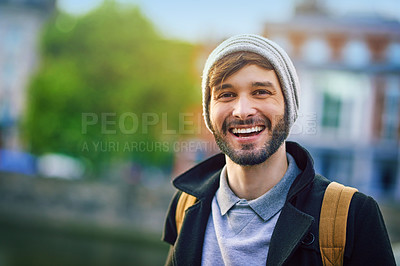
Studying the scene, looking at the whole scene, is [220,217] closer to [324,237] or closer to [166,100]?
[324,237]

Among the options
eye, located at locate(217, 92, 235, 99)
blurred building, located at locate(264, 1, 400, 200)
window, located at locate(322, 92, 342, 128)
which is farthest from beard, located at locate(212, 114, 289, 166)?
window, located at locate(322, 92, 342, 128)

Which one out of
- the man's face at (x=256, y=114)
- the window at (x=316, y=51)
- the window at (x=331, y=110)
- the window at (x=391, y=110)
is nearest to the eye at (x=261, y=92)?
the man's face at (x=256, y=114)

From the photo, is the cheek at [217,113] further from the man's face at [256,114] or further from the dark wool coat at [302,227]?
the dark wool coat at [302,227]

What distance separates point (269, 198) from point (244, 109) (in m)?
0.36

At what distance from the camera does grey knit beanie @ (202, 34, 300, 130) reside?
1.62m

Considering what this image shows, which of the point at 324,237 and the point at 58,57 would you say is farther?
the point at 58,57

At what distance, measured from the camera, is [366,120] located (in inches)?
703

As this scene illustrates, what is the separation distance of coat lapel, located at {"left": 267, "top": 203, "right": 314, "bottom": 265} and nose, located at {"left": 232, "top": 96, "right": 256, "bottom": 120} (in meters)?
0.39

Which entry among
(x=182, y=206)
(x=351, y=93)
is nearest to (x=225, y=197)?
(x=182, y=206)

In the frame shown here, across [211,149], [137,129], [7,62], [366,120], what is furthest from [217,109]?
[7,62]

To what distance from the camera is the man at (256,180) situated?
1.52m

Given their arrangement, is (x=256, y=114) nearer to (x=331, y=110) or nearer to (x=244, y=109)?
(x=244, y=109)

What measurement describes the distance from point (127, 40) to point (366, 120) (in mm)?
10432

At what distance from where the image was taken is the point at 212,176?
1959mm
